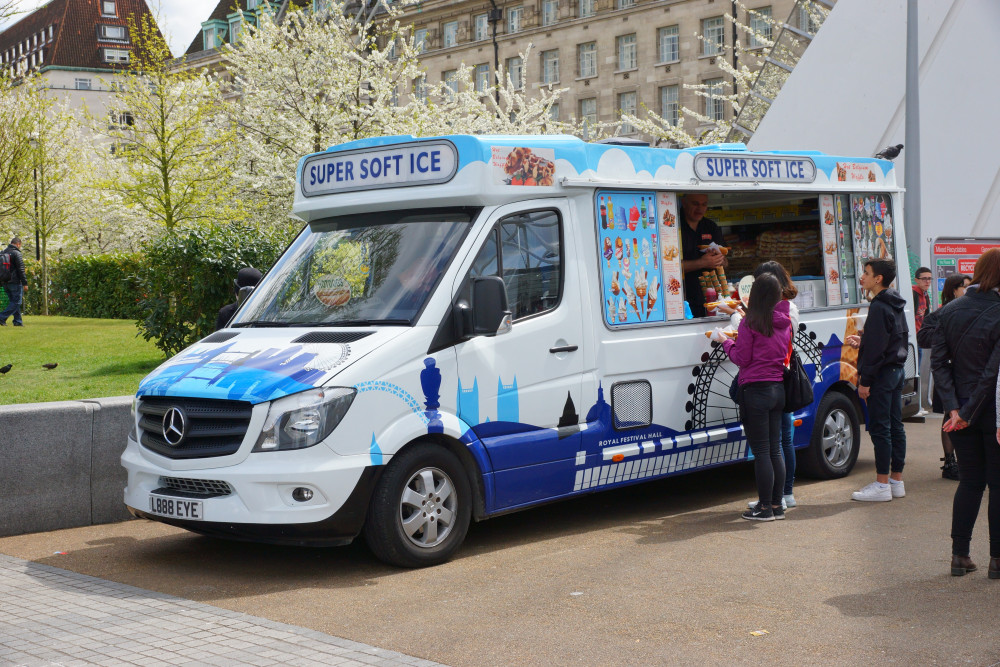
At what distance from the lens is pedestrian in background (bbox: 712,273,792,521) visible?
843cm

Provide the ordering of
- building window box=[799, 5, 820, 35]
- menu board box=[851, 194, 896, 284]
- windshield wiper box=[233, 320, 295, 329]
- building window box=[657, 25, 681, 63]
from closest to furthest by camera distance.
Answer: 1. windshield wiper box=[233, 320, 295, 329]
2. menu board box=[851, 194, 896, 284]
3. building window box=[799, 5, 820, 35]
4. building window box=[657, 25, 681, 63]

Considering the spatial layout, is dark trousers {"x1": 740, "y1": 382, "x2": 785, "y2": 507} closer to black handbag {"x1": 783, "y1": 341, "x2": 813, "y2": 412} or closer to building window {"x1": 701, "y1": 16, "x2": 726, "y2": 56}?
black handbag {"x1": 783, "y1": 341, "x2": 813, "y2": 412}

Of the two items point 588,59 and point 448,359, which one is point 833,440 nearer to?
point 448,359

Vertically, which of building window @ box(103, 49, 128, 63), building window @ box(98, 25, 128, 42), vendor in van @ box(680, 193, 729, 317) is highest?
building window @ box(98, 25, 128, 42)

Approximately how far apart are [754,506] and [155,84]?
3024cm

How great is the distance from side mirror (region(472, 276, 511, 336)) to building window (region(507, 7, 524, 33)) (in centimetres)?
6109

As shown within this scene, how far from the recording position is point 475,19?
6812cm

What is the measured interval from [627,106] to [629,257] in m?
54.6

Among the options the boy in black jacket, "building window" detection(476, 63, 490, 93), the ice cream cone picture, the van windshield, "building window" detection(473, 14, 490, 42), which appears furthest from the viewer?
"building window" detection(476, 63, 490, 93)

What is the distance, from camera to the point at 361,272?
7.80m

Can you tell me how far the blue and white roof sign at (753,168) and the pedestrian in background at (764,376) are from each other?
A: 136 cm

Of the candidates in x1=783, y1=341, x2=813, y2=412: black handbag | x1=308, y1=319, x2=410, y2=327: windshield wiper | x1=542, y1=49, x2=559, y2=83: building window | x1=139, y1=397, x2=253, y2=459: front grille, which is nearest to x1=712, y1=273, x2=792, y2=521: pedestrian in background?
x1=783, y1=341, x2=813, y2=412: black handbag

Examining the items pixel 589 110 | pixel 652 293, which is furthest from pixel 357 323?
pixel 589 110

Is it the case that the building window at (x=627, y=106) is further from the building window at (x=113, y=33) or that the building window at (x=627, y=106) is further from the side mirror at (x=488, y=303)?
the building window at (x=113, y=33)
